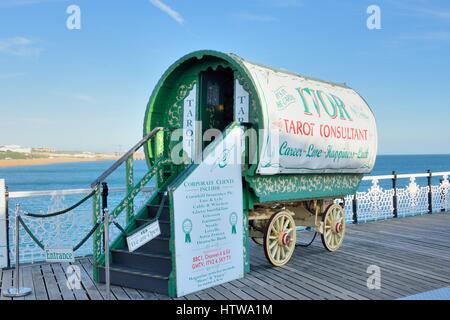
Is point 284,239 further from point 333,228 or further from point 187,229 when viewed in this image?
point 187,229

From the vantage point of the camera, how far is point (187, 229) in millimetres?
5613

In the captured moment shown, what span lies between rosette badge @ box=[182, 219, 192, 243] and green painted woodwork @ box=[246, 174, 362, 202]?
122cm

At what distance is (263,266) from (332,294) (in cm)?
165

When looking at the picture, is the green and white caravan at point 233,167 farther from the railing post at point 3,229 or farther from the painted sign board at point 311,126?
the railing post at point 3,229

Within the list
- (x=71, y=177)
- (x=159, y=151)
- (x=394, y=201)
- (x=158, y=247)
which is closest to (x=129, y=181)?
(x=159, y=151)

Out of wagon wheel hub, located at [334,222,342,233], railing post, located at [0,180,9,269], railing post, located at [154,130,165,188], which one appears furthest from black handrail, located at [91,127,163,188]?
wagon wheel hub, located at [334,222,342,233]

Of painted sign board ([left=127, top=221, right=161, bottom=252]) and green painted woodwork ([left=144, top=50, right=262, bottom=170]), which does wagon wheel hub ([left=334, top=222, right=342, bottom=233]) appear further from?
painted sign board ([left=127, top=221, right=161, bottom=252])

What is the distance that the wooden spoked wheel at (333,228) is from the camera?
8242 millimetres

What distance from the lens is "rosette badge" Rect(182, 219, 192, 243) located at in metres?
5.58

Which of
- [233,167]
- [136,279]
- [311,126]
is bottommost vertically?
[136,279]

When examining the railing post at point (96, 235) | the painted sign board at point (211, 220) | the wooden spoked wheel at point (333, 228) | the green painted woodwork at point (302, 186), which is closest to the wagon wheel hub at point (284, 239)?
the green painted woodwork at point (302, 186)

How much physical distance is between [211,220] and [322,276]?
1890 mm
